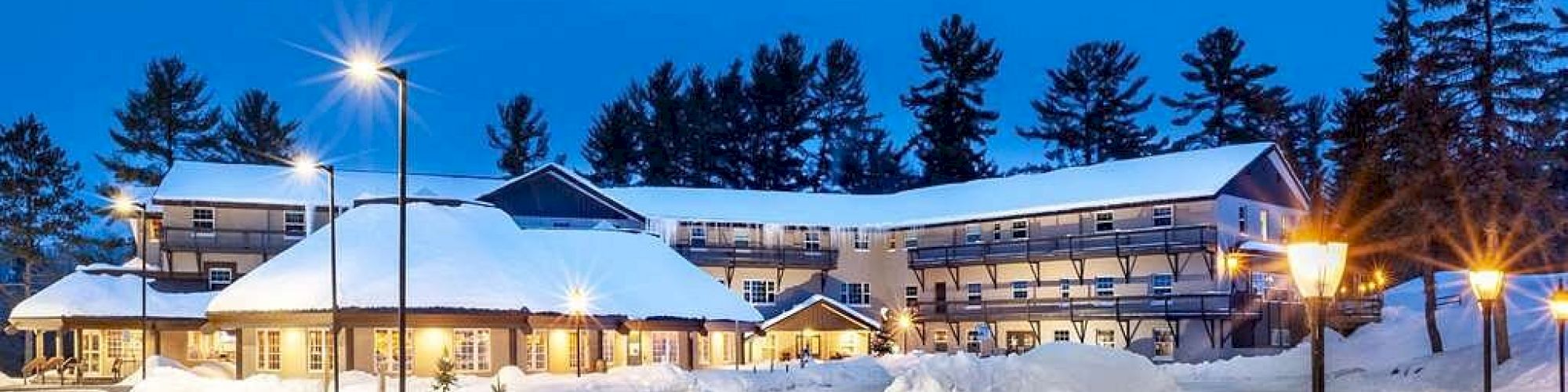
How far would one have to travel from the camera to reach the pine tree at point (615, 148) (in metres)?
96.5

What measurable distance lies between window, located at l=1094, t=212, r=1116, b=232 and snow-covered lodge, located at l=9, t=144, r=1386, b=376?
0.24 ft

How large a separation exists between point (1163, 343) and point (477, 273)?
93.4 ft

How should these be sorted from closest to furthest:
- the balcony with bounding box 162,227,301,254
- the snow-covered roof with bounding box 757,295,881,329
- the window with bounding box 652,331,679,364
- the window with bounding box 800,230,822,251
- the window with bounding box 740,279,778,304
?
the window with bounding box 652,331,679,364 → the balcony with bounding box 162,227,301,254 → the snow-covered roof with bounding box 757,295,881,329 → the window with bounding box 740,279,778,304 → the window with bounding box 800,230,822,251

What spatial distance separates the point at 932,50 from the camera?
314ft

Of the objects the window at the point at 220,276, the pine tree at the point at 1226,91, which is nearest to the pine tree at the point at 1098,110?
the pine tree at the point at 1226,91

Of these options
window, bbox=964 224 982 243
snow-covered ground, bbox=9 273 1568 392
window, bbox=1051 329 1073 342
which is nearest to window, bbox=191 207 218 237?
snow-covered ground, bbox=9 273 1568 392

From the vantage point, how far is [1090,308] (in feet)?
211

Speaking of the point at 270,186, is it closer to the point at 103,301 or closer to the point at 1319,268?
the point at 103,301

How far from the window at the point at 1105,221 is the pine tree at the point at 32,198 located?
47613mm

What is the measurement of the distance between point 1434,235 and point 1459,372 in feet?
13.3

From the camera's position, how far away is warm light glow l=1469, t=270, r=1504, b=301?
23.0 metres

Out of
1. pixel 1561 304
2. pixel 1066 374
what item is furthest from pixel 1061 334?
pixel 1561 304

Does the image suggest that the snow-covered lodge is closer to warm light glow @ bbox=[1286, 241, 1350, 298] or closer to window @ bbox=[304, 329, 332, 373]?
window @ bbox=[304, 329, 332, 373]

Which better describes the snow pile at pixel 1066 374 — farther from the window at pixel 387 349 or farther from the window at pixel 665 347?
the window at pixel 665 347
